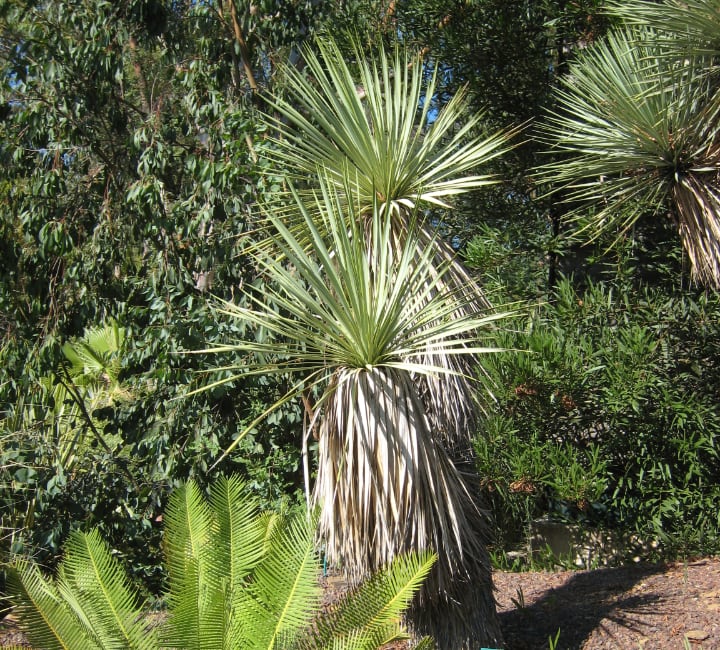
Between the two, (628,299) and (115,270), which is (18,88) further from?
(628,299)

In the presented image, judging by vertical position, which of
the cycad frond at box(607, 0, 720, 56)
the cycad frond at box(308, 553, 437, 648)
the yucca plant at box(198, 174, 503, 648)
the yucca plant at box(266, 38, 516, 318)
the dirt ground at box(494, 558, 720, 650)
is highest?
the cycad frond at box(607, 0, 720, 56)

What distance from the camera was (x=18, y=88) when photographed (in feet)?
20.2

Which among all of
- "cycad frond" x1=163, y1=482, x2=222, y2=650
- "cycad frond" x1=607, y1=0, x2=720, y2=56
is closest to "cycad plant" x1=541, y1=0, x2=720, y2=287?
"cycad frond" x1=607, y1=0, x2=720, y2=56

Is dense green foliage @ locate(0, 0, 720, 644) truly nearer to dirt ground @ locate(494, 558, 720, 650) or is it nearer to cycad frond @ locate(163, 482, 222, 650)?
dirt ground @ locate(494, 558, 720, 650)

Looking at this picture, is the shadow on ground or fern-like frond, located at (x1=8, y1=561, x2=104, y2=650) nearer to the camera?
fern-like frond, located at (x1=8, y1=561, x2=104, y2=650)

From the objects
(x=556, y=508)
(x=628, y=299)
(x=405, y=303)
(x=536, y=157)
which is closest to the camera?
(x=405, y=303)

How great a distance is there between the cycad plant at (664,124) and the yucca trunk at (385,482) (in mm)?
3117

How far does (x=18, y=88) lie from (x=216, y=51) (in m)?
1.57

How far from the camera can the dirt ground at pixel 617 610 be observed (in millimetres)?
4473

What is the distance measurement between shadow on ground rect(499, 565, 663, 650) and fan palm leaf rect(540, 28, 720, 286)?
88.7 inches

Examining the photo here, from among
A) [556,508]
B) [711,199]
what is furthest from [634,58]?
[556,508]

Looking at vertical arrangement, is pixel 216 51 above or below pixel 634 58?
above

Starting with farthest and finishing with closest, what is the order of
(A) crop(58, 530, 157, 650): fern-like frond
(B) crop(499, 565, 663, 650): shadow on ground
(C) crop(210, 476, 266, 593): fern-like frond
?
(B) crop(499, 565, 663, 650): shadow on ground < (C) crop(210, 476, 266, 593): fern-like frond < (A) crop(58, 530, 157, 650): fern-like frond

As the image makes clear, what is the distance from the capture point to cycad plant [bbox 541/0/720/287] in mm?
5328
